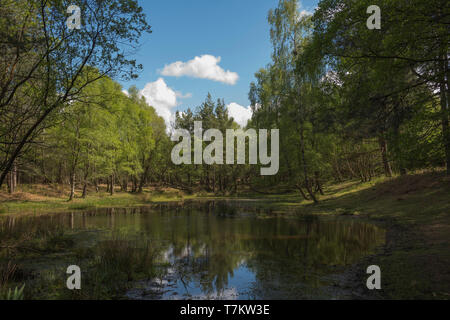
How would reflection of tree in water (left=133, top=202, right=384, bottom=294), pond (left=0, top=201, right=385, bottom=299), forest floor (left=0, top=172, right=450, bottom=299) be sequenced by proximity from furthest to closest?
reflection of tree in water (left=133, top=202, right=384, bottom=294) → pond (left=0, top=201, right=385, bottom=299) → forest floor (left=0, top=172, right=450, bottom=299)

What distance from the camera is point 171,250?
10.8 metres

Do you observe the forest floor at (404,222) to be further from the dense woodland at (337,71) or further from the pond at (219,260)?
the dense woodland at (337,71)

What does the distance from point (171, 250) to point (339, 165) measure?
33.2 m

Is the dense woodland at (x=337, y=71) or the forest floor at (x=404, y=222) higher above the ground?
the dense woodland at (x=337, y=71)

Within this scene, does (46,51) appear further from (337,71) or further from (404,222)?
(404,222)

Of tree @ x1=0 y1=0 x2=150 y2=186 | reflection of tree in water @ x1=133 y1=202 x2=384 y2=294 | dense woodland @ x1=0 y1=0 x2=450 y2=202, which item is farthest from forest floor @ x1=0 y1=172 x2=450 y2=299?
tree @ x1=0 y1=0 x2=150 y2=186

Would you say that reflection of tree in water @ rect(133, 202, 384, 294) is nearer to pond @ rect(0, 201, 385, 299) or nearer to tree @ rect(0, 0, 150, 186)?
pond @ rect(0, 201, 385, 299)

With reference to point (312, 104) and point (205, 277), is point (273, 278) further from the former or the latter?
point (312, 104)

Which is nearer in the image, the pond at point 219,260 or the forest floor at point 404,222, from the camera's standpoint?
the forest floor at point 404,222

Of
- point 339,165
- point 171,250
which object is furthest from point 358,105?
point 339,165

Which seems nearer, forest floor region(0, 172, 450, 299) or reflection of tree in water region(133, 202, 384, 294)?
forest floor region(0, 172, 450, 299)

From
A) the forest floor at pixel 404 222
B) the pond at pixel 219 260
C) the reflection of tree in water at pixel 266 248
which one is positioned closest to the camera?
the forest floor at pixel 404 222

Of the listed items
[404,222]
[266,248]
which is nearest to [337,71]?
[266,248]

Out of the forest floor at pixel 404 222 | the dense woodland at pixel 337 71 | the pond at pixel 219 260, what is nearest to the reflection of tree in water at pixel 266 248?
the pond at pixel 219 260
